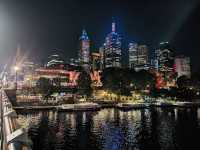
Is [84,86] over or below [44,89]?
over

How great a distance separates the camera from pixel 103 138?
46.6m

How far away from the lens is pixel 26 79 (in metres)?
196

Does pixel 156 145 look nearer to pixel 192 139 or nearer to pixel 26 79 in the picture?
pixel 192 139

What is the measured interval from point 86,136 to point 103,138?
11.6 feet

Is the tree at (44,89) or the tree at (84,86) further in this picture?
the tree at (84,86)

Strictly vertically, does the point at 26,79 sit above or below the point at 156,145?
above

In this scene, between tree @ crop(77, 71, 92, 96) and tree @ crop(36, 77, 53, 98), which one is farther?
tree @ crop(77, 71, 92, 96)

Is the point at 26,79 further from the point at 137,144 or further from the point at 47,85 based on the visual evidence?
the point at 137,144

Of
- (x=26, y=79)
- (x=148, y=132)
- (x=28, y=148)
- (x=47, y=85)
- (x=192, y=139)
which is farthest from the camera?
(x=26, y=79)

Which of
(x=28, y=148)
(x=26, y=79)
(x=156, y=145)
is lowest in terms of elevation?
(x=156, y=145)

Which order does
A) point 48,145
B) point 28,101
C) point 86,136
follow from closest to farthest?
point 48,145 < point 86,136 < point 28,101

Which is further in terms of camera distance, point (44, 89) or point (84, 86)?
point (84, 86)

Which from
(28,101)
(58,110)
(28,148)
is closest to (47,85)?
(28,101)

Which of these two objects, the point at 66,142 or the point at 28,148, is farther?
the point at 66,142
